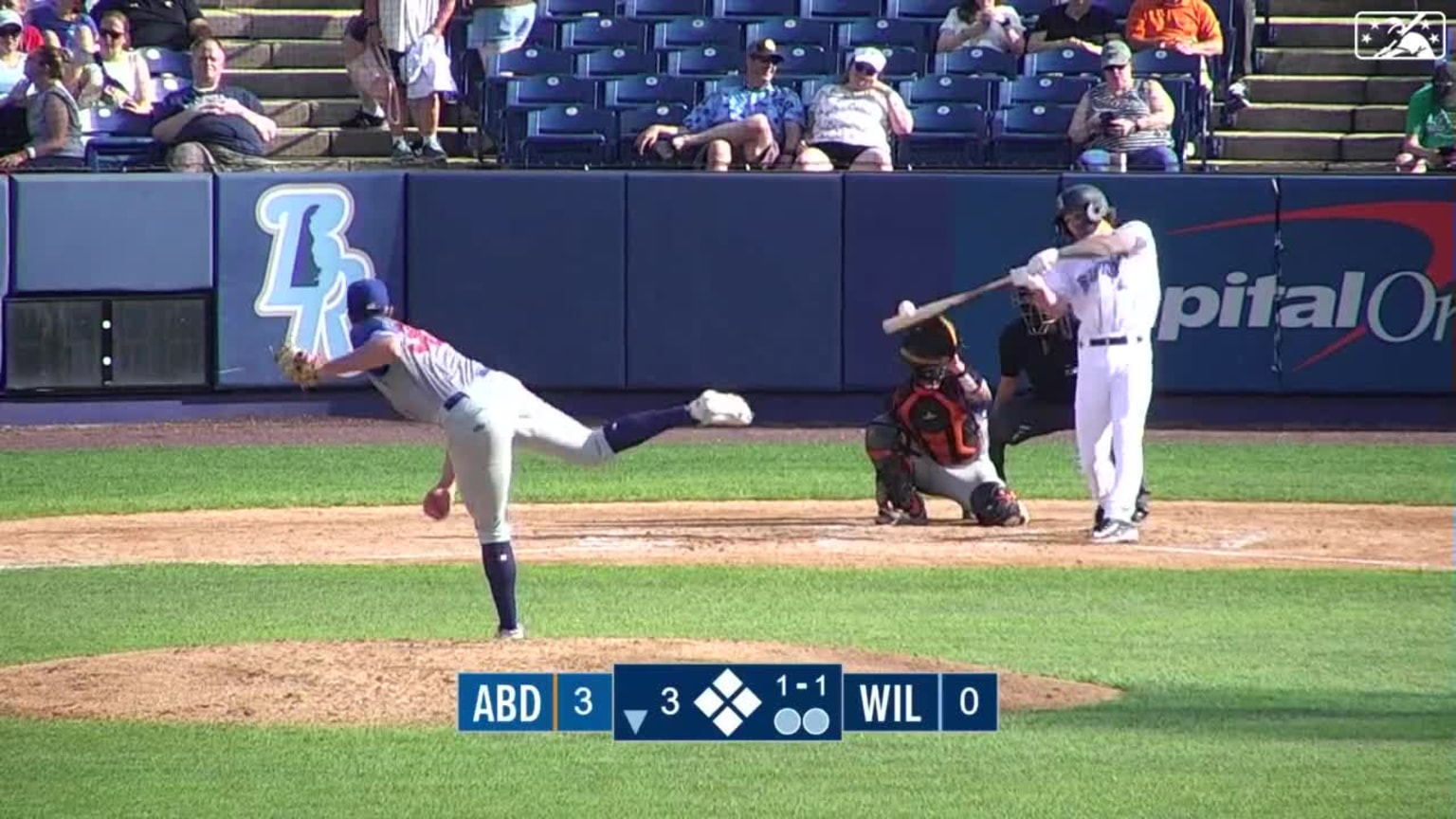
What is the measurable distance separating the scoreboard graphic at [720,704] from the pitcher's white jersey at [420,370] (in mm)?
1150

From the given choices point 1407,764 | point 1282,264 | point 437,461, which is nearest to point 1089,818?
point 1407,764

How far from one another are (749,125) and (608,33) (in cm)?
272

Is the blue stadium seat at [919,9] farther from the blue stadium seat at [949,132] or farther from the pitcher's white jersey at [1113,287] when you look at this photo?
the pitcher's white jersey at [1113,287]

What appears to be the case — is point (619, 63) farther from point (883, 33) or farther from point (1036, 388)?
point (1036, 388)

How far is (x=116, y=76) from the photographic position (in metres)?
19.4

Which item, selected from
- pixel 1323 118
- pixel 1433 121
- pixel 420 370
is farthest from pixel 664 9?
pixel 420 370

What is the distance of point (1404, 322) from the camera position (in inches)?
699

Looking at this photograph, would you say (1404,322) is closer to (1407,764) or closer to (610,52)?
(610,52)

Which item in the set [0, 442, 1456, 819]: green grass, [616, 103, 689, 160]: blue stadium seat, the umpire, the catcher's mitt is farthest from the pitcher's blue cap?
[616, 103, 689, 160]: blue stadium seat

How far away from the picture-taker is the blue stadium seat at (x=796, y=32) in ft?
66.8

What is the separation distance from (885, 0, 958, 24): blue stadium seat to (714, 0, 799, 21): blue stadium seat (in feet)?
2.73

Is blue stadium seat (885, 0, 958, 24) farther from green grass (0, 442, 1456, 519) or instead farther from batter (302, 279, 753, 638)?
batter (302, 279, 753, 638)

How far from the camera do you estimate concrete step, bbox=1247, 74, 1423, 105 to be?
21141mm

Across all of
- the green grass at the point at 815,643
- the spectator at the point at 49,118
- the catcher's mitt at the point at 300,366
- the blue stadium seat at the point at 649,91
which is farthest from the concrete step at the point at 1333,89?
the catcher's mitt at the point at 300,366
